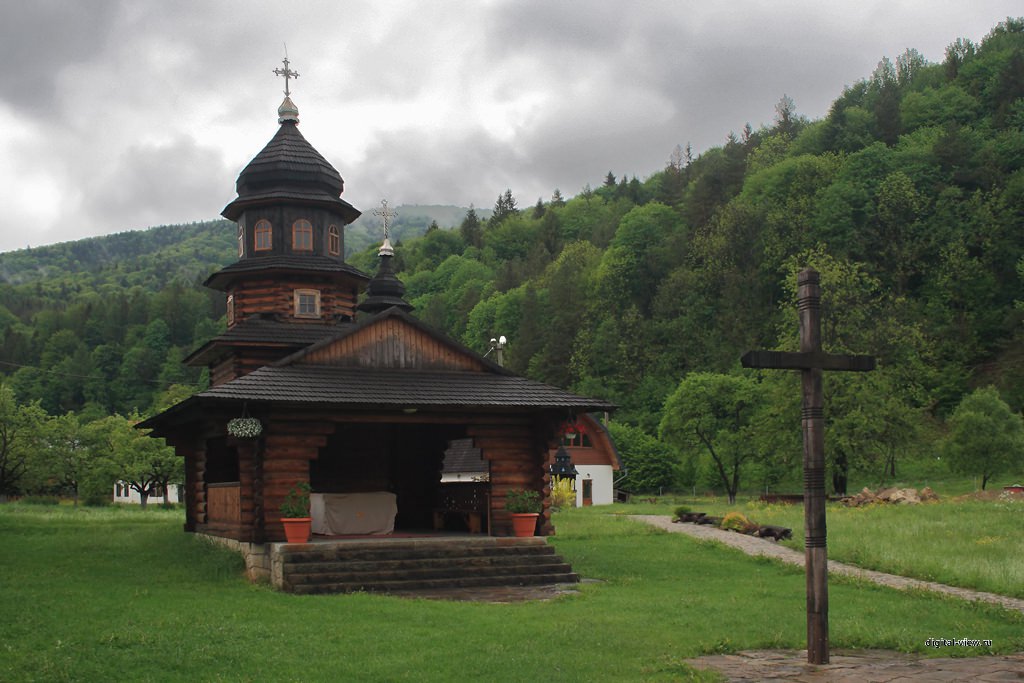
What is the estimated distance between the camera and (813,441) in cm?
968

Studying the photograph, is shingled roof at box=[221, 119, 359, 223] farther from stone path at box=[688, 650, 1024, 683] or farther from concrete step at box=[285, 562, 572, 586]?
stone path at box=[688, 650, 1024, 683]

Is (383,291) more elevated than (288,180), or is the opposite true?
(288,180)

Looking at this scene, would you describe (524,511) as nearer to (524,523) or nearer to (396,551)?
(524,523)

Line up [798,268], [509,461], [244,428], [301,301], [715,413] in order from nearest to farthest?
[244,428]
[509,461]
[301,301]
[715,413]
[798,268]

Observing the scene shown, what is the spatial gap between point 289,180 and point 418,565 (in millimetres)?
12310

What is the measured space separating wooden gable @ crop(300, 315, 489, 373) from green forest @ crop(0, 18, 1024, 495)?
75.2ft

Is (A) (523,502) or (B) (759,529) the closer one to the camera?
(A) (523,502)

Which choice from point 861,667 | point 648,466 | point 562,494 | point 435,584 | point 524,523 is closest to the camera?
point 861,667

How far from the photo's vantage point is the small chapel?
18234 mm

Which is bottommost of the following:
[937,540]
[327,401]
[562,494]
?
[562,494]

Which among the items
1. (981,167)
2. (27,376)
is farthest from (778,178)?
(27,376)

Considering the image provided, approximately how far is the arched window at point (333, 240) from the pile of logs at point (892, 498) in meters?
19.6

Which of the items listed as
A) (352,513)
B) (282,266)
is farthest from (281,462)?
(282,266)

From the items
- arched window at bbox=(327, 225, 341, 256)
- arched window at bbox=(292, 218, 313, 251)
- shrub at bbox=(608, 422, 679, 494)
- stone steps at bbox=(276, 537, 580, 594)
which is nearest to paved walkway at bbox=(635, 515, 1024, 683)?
stone steps at bbox=(276, 537, 580, 594)
